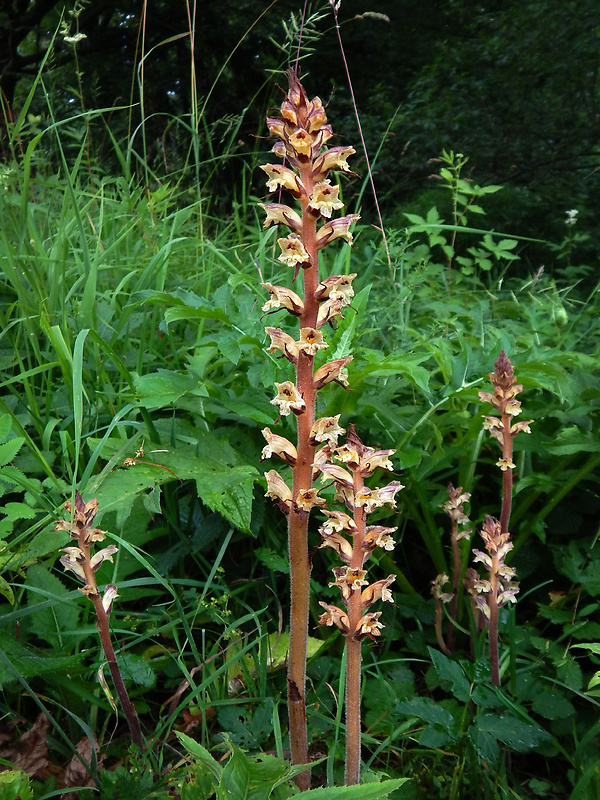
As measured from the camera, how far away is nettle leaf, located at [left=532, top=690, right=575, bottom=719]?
1.43 metres

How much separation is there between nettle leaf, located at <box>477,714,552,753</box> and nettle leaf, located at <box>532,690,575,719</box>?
12 cm

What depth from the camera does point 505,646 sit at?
1.64m

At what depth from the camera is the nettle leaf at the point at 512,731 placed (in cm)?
128

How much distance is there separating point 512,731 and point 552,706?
0.21 m

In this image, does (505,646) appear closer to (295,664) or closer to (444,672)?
(444,672)

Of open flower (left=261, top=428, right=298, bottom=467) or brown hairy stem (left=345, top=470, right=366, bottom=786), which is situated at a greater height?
open flower (left=261, top=428, right=298, bottom=467)

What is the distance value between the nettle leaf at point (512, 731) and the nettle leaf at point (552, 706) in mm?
118

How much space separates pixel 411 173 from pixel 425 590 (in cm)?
581

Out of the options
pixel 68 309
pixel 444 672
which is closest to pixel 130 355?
pixel 68 309

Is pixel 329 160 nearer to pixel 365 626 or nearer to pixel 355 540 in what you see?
pixel 355 540

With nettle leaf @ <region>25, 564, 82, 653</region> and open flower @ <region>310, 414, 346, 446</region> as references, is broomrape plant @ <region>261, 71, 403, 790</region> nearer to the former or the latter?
open flower @ <region>310, 414, 346, 446</region>

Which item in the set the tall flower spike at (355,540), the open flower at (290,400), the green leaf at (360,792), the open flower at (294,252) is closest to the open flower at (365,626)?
the tall flower spike at (355,540)

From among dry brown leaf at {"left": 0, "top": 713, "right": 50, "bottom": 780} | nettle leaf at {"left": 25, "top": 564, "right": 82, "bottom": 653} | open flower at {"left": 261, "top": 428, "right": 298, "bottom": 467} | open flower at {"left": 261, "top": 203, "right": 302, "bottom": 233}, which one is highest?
open flower at {"left": 261, "top": 203, "right": 302, "bottom": 233}

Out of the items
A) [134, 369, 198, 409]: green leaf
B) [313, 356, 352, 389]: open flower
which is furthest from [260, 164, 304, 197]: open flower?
[134, 369, 198, 409]: green leaf
